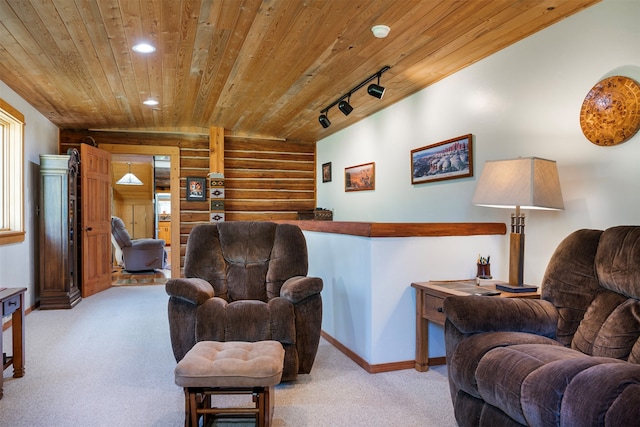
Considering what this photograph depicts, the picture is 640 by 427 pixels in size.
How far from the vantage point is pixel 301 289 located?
2648 mm

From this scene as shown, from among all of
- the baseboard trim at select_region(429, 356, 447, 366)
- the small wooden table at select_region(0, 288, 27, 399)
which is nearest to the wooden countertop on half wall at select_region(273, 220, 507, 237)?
the baseboard trim at select_region(429, 356, 447, 366)

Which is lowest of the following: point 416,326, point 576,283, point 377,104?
point 416,326

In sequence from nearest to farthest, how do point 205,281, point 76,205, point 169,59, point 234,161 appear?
point 205,281, point 169,59, point 76,205, point 234,161

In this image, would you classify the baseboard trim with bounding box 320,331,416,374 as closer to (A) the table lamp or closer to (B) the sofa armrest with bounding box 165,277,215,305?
(A) the table lamp

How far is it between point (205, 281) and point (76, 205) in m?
3.26

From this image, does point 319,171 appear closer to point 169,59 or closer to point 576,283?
point 169,59

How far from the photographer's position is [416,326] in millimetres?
2934

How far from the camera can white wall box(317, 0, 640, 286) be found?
2430mm

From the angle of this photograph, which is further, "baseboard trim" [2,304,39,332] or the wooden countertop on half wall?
"baseboard trim" [2,304,39,332]

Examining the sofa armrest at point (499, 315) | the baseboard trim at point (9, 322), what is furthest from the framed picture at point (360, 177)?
the baseboard trim at point (9, 322)

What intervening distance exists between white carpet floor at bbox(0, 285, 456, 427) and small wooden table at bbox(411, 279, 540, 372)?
0.31 ft

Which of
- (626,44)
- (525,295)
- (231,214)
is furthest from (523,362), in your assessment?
(231,214)

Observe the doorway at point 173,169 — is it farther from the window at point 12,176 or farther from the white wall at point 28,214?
the window at point 12,176

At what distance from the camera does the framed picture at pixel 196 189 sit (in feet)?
22.1
